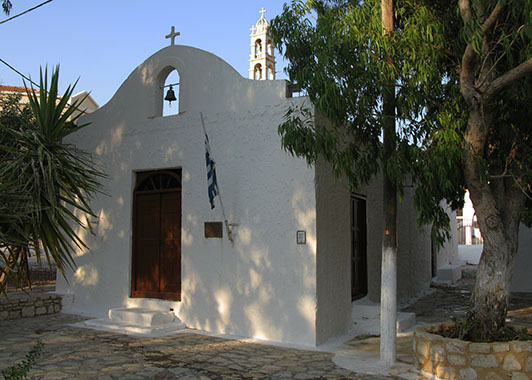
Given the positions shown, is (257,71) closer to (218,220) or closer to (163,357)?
(218,220)

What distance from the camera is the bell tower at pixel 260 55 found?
3334cm

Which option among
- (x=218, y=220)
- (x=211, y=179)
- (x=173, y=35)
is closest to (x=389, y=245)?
(x=211, y=179)

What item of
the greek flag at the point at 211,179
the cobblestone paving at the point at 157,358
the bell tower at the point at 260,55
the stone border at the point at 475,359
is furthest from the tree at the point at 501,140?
the bell tower at the point at 260,55

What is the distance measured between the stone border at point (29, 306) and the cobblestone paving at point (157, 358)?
39.3 inches

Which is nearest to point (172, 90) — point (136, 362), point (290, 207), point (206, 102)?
point (206, 102)

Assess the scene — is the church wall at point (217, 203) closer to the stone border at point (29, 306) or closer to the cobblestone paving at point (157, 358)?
the stone border at point (29, 306)

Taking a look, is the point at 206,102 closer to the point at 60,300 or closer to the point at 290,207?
the point at 290,207

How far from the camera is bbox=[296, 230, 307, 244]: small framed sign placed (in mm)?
7387

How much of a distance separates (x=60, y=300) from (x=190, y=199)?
12.6 ft

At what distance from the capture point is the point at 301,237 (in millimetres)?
7422

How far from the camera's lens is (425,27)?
18.5ft

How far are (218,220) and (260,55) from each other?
27.6 m

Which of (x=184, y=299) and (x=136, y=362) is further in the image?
(x=184, y=299)

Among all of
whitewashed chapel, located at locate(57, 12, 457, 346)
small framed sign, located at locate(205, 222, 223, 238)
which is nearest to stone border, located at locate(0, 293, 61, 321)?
whitewashed chapel, located at locate(57, 12, 457, 346)
